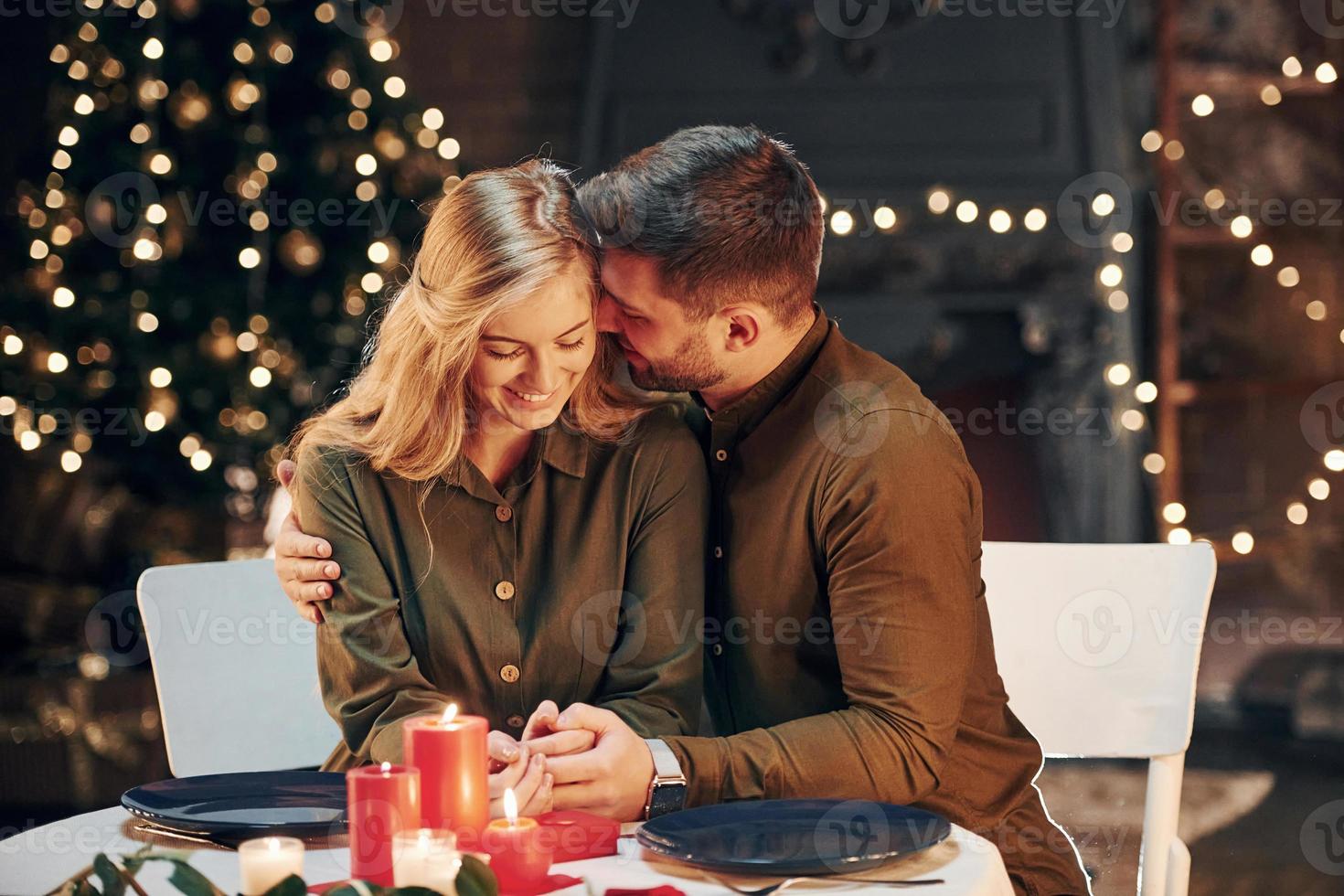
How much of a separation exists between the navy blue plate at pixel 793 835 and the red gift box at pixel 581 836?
36 mm

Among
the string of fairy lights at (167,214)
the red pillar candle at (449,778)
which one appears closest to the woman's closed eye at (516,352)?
the red pillar candle at (449,778)

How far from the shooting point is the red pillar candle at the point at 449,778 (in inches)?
48.2

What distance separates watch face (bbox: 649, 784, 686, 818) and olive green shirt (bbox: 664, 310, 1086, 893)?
0.06ft

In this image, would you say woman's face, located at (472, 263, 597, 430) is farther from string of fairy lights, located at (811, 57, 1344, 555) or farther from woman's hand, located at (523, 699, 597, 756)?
string of fairy lights, located at (811, 57, 1344, 555)

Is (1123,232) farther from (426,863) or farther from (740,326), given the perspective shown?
(426,863)

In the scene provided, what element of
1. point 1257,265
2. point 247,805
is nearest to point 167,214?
point 247,805

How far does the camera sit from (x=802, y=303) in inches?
70.9

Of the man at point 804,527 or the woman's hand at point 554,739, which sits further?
the man at point 804,527

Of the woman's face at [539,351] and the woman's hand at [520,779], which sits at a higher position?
the woman's face at [539,351]

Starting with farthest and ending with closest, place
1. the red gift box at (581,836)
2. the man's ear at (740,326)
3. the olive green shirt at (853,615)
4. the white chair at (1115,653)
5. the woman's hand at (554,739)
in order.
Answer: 1. the white chair at (1115,653)
2. the man's ear at (740,326)
3. the olive green shirt at (853,615)
4. the woman's hand at (554,739)
5. the red gift box at (581,836)

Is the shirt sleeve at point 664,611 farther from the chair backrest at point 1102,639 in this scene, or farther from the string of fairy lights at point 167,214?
the string of fairy lights at point 167,214

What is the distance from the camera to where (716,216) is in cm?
171

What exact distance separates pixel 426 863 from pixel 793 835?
0.35 meters

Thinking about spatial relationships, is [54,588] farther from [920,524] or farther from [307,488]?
[920,524]
